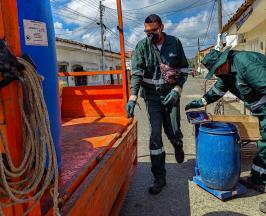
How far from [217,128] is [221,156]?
0.33 m

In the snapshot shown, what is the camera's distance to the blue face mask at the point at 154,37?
3.86m

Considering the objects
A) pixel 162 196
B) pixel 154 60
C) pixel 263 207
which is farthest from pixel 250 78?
pixel 162 196

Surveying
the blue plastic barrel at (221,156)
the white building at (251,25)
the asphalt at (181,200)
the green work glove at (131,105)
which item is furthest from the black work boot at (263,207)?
the white building at (251,25)

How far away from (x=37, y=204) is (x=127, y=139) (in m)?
1.98

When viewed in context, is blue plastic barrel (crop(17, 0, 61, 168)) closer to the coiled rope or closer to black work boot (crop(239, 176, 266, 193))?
the coiled rope

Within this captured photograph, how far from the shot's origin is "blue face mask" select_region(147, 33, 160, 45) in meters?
3.86

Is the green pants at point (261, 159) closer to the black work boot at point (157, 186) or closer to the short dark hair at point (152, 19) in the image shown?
the black work boot at point (157, 186)

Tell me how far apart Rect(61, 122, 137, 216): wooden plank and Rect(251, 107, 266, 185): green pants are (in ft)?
5.44

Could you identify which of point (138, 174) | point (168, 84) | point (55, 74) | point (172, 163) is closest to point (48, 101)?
point (55, 74)

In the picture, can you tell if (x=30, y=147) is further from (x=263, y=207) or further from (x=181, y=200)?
(x=263, y=207)

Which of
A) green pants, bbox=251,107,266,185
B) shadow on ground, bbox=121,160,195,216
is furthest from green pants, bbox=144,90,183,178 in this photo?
green pants, bbox=251,107,266,185

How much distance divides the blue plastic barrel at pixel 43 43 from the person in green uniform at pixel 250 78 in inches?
88.5

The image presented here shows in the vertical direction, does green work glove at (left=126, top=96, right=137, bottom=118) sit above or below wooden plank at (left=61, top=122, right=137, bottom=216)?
above

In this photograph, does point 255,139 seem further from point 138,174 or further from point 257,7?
point 257,7
